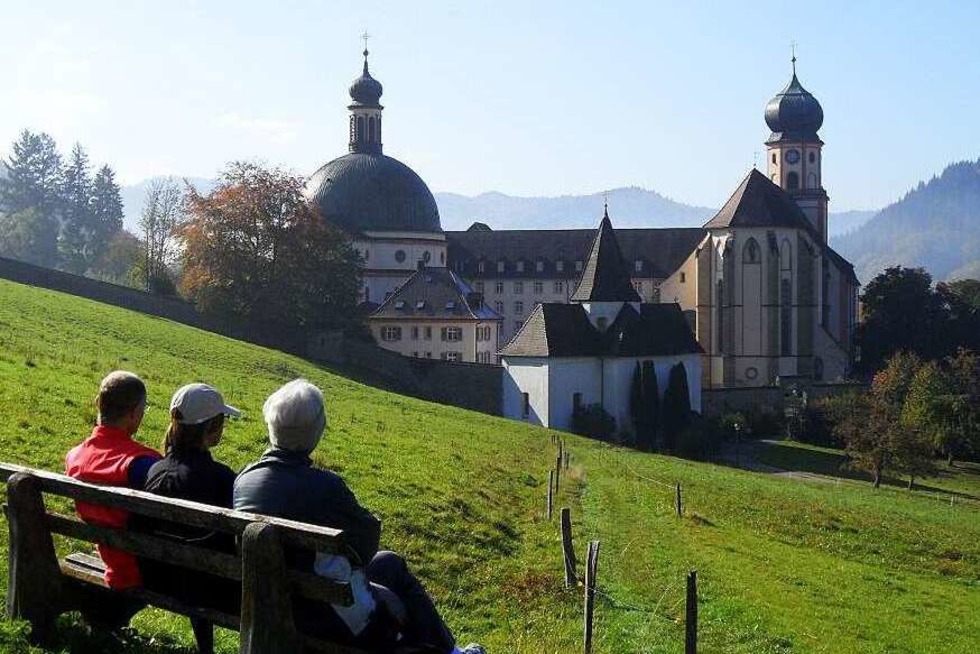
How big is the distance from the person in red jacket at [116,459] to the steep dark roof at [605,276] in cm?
5660

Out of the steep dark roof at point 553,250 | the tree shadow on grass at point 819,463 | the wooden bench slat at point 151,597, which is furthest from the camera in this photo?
the steep dark roof at point 553,250

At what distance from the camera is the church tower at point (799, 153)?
106875 millimetres

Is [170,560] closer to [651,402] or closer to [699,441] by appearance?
[699,441]

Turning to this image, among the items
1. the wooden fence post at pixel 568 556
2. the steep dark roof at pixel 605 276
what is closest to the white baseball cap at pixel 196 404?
the wooden fence post at pixel 568 556

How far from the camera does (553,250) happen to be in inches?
4038

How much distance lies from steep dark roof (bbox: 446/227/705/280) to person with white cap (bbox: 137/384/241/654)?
92108 mm

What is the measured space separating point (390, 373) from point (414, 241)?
1012 inches

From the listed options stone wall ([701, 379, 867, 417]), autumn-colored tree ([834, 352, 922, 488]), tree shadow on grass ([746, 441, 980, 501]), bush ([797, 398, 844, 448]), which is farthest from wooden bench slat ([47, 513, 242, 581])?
bush ([797, 398, 844, 448])

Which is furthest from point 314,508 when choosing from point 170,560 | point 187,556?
point 170,560

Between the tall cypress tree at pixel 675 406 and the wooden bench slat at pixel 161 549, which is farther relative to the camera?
the tall cypress tree at pixel 675 406

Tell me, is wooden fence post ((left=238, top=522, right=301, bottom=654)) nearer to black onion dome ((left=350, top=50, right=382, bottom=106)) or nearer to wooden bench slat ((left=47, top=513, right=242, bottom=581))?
wooden bench slat ((left=47, top=513, right=242, bottom=581))

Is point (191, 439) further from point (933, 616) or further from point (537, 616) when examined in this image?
point (933, 616)

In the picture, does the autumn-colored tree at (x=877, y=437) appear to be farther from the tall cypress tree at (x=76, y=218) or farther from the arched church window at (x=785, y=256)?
the tall cypress tree at (x=76, y=218)

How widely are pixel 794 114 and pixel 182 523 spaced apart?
10644cm
